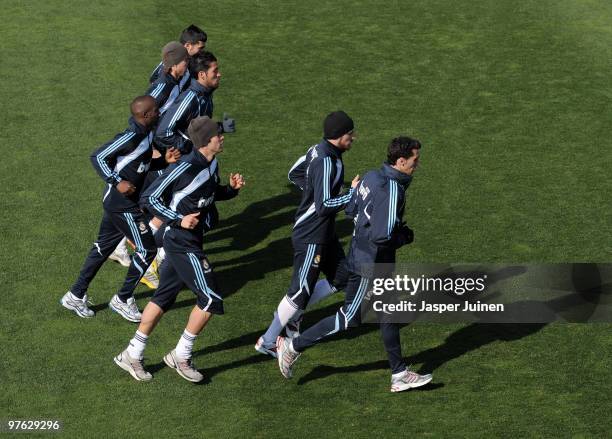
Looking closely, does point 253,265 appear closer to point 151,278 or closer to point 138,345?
A: point 151,278

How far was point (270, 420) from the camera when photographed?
1035cm

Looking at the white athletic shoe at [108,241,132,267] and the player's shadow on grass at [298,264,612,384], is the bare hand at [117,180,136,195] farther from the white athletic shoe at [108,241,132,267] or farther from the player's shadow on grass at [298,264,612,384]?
the player's shadow on grass at [298,264,612,384]

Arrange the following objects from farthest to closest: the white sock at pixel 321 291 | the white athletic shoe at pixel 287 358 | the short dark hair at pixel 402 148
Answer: the white sock at pixel 321 291 < the white athletic shoe at pixel 287 358 < the short dark hair at pixel 402 148

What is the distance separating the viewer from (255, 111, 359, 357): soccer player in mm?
10891

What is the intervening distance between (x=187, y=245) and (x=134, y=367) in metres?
1.30

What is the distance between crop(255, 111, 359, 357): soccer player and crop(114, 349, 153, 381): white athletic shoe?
1.16m

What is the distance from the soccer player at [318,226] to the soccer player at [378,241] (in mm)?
235

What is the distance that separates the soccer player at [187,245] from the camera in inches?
424

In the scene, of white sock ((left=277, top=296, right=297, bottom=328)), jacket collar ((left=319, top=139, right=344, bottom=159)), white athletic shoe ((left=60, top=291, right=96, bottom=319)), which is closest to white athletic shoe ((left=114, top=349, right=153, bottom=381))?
white athletic shoe ((left=60, top=291, right=96, bottom=319))

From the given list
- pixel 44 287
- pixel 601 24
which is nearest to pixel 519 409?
pixel 44 287

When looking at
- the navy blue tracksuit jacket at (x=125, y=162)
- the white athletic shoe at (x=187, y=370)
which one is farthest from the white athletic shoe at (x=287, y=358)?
the navy blue tracksuit jacket at (x=125, y=162)

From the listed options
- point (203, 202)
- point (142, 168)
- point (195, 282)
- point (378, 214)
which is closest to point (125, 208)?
point (142, 168)

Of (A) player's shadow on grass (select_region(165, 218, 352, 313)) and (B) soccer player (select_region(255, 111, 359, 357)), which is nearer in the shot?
(B) soccer player (select_region(255, 111, 359, 357))

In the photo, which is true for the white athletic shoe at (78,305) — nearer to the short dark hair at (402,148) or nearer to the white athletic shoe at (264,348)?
the white athletic shoe at (264,348)
